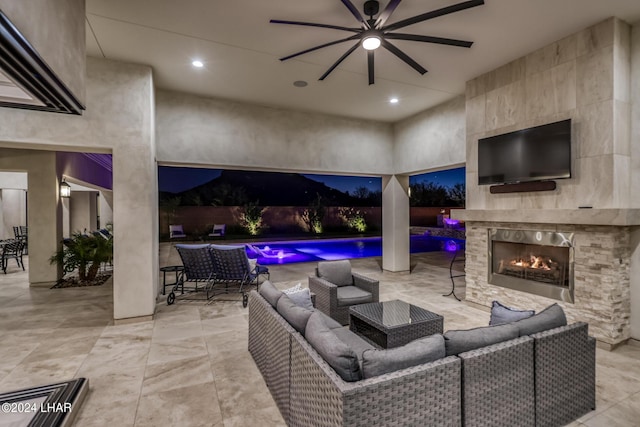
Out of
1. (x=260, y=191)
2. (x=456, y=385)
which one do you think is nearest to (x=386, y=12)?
(x=456, y=385)

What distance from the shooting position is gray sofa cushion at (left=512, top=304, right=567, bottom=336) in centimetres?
229

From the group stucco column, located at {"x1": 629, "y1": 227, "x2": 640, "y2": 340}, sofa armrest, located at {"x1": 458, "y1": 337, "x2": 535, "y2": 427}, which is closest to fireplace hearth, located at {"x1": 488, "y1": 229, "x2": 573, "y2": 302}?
stucco column, located at {"x1": 629, "y1": 227, "x2": 640, "y2": 340}

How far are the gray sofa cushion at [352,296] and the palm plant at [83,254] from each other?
17.6ft

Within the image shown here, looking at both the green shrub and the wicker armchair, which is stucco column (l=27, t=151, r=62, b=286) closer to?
the wicker armchair

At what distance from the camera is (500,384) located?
2.03 m

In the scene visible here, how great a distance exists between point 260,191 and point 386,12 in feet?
63.1

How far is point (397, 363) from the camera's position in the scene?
1.81 meters

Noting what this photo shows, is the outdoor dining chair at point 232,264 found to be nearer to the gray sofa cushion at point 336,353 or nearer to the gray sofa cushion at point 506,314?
the gray sofa cushion at point 336,353

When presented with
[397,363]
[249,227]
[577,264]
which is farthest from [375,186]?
[397,363]

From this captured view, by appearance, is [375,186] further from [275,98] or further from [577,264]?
[577,264]

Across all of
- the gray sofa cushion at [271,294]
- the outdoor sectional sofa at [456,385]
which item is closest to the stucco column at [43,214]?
the gray sofa cushion at [271,294]

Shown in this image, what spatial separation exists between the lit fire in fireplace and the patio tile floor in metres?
0.93

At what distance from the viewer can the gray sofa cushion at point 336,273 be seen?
4.89 metres

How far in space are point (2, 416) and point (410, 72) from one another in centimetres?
583
